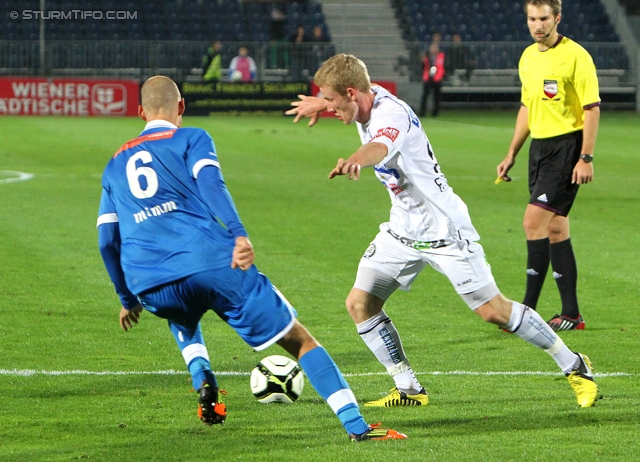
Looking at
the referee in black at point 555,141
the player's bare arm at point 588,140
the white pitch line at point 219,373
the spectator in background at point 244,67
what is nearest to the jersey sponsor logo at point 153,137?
the white pitch line at point 219,373

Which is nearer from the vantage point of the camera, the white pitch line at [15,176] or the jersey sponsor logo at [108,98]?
the white pitch line at [15,176]

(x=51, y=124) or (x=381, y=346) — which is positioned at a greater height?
(x=381, y=346)

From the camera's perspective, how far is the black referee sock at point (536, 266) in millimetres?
7164

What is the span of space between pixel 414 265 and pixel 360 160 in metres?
1.02

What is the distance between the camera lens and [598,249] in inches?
397

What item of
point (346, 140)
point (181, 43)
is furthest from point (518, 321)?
point (181, 43)

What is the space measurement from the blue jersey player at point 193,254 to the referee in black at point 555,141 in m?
3.00

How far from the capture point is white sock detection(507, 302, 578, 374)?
505 centimetres

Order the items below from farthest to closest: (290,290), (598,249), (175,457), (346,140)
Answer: (346,140)
(598,249)
(290,290)
(175,457)

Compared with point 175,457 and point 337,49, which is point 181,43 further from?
point 175,457

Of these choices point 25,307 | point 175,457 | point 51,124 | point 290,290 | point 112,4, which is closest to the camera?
point 175,457

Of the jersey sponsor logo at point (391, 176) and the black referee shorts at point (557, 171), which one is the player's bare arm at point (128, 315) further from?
the black referee shorts at point (557, 171)

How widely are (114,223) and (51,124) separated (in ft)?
70.5

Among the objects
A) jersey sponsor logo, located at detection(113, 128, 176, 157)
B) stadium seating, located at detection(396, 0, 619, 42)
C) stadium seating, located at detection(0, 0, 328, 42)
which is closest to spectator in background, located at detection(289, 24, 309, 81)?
stadium seating, located at detection(0, 0, 328, 42)
